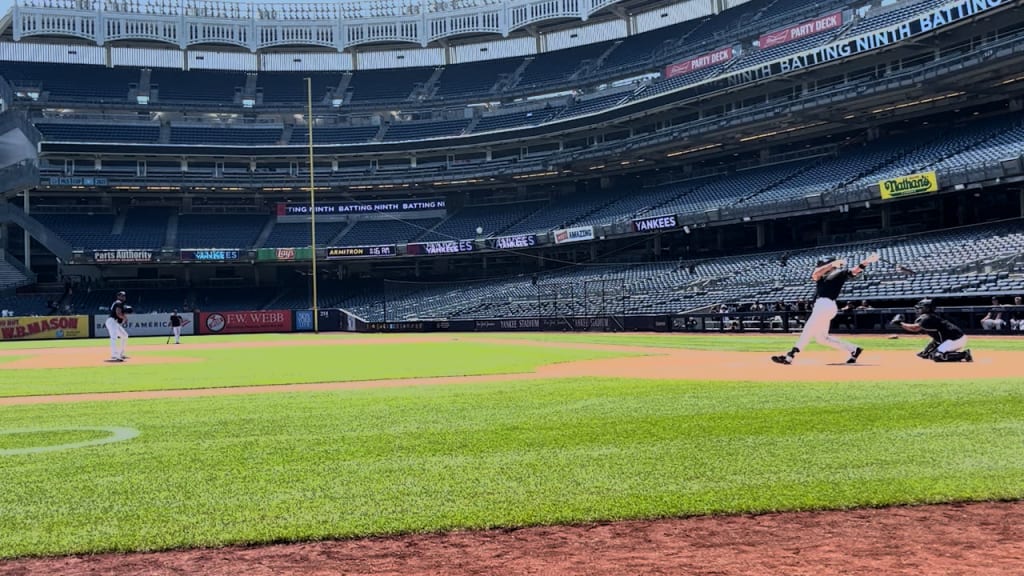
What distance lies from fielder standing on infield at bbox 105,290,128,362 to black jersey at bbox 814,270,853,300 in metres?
17.9

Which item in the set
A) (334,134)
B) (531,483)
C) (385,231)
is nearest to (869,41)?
(385,231)

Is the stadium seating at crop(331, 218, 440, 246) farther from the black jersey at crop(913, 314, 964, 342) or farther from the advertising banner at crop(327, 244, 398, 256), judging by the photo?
the black jersey at crop(913, 314, 964, 342)

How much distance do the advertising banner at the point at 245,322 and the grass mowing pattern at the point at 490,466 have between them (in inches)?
1894

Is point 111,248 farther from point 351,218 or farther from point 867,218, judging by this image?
point 867,218

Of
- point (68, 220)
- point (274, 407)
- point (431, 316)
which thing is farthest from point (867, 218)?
point (68, 220)

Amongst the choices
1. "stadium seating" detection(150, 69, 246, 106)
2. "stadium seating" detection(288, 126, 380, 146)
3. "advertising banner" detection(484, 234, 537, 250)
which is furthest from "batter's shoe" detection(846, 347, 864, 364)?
"stadium seating" detection(150, 69, 246, 106)

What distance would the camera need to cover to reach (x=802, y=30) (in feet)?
167

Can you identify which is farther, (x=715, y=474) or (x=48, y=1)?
(x=48, y=1)

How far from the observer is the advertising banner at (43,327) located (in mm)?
48312

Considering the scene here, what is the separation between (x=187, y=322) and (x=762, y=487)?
55510mm

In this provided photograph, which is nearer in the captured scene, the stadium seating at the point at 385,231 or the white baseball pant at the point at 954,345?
the white baseball pant at the point at 954,345

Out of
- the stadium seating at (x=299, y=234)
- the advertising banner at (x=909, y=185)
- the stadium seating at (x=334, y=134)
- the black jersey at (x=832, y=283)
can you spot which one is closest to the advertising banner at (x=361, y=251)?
the stadium seating at (x=299, y=234)

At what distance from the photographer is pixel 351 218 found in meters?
69.6

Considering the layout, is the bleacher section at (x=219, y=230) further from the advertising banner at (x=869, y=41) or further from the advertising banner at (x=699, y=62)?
the advertising banner at (x=869, y=41)
